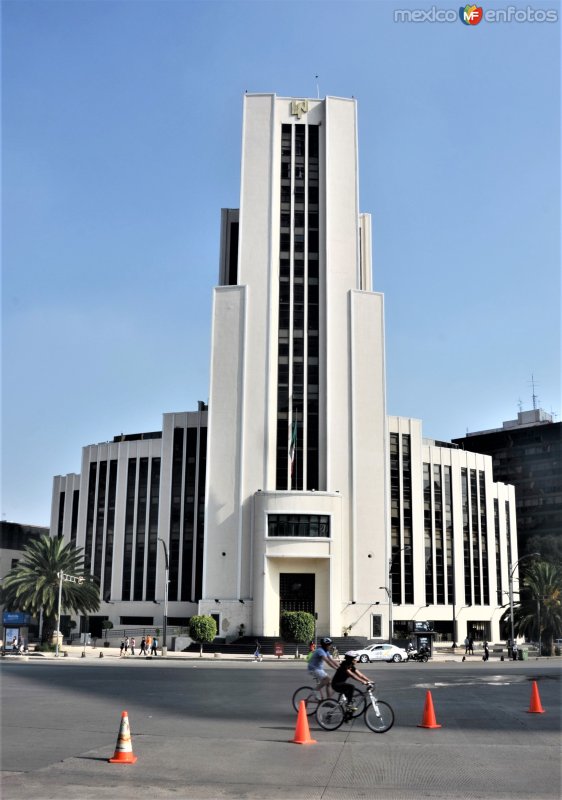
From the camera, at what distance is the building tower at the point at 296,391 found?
68.1m

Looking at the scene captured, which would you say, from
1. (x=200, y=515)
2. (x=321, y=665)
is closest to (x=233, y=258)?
(x=200, y=515)

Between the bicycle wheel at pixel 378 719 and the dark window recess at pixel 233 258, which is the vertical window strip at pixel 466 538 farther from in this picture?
the bicycle wheel at pixel 378 719

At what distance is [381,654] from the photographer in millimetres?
53188

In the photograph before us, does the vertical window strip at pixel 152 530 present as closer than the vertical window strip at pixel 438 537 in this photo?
Yes

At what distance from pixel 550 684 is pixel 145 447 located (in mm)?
63929

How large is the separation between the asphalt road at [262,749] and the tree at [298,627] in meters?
38.2

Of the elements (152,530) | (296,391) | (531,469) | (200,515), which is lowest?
(152,530)

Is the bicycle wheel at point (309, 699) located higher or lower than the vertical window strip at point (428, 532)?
lower

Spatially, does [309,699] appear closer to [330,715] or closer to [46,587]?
[330,715]

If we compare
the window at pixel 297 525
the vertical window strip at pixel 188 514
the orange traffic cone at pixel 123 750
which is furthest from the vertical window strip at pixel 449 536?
the orange traffic cone at pixel 123 750

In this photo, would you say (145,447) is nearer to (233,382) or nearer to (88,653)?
(233,382)

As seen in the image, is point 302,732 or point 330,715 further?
point 330,715

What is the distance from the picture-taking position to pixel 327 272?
7631cm

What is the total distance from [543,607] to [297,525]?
21.2 metres
